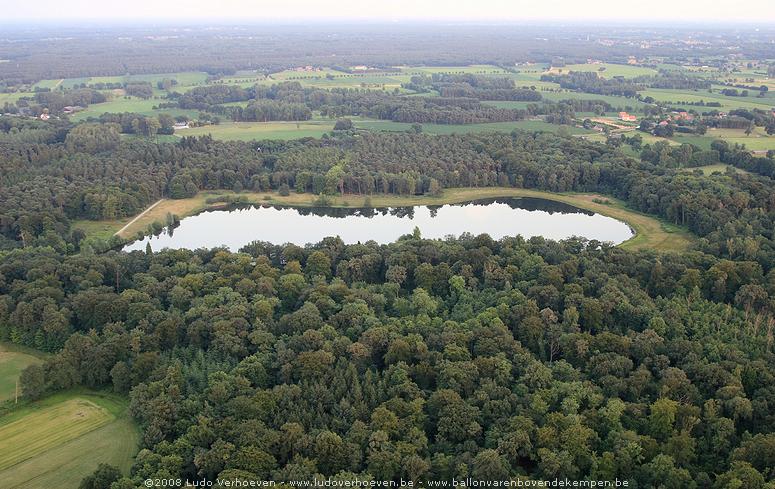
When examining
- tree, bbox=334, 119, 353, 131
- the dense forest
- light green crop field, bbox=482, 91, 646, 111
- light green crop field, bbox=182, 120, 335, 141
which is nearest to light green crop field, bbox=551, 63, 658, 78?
light green crop field, bbox=482, 91, 646, 111

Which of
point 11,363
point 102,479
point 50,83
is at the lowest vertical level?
point 11,363

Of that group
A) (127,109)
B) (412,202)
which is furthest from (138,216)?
(127,109)

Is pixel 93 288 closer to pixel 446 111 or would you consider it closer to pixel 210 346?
pixel 210 346

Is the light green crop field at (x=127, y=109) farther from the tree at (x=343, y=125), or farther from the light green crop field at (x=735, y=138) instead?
the light green crop field at (x=735, y=138)

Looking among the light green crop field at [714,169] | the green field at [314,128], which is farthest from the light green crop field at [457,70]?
the light green crop field at [714,169]

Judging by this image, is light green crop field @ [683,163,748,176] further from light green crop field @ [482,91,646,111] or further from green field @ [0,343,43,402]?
green field @ [0,343,43,402]

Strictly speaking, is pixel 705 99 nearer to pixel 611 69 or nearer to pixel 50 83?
pixel 611 69
